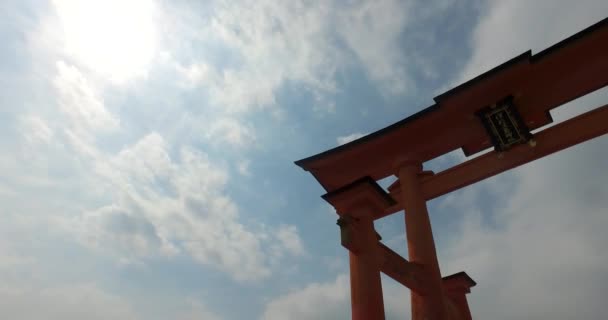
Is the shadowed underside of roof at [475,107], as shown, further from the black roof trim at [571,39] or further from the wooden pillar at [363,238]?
the wooden pillar at [363,238]

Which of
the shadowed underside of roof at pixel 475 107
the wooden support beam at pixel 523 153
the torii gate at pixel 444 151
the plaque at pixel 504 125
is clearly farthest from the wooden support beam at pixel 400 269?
the plaque at pixel 504 125

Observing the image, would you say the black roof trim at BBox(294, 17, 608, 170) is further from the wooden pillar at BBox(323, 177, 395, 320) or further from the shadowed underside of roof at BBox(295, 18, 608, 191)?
the wooden pillar at BBox(323, 177, 395, 320)

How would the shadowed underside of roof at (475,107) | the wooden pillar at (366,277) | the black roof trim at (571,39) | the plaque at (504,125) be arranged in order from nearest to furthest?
1. the wooden pillar at (366,277)
2. the black roof trim at (571,39)
3. the shadowed underside of roof at (475,107)
4. the plaque at (504,125)

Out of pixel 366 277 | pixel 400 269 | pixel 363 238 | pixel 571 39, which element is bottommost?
pixel 366 277

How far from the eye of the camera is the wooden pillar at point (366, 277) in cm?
512

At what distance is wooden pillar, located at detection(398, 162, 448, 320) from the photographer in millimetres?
5816

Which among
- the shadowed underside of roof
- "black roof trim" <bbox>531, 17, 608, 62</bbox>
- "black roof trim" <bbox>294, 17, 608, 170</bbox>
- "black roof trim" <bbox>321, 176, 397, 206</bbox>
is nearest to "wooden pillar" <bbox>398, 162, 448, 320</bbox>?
the shadowed underside of roof

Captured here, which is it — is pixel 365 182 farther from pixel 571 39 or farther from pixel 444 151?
pixel 571 39

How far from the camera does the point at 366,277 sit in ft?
16.9

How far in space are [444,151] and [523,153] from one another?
1450mm

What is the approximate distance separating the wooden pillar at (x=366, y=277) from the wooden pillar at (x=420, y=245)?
113 cm

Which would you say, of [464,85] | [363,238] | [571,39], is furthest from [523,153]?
[363,238]

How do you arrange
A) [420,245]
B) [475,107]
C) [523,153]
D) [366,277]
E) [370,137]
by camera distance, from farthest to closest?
[370,137] → [475,107] → [523,153] → [420,245] → [366,277]

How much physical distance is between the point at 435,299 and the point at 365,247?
5.63 feet
